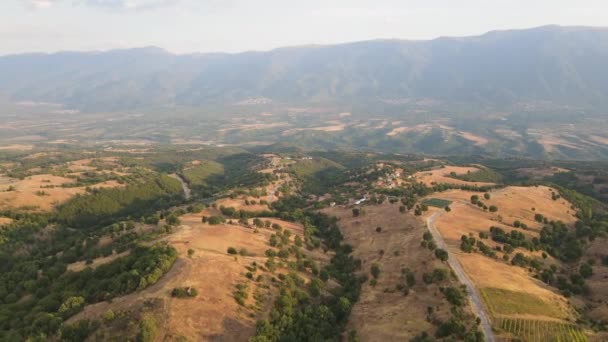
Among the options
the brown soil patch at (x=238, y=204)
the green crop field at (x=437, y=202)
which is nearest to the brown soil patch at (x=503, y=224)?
the green crop field at (x=437, y=202)

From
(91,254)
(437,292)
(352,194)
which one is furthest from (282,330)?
(352,194)

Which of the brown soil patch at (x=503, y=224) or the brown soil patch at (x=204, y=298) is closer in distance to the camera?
the brown soil patch at (x=204, y=298)

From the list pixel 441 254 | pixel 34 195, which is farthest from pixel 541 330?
pixel 34 195

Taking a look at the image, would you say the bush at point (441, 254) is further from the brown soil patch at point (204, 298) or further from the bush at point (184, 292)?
the bush at point (184, 292)

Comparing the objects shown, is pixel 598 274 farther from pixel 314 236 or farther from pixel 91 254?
pixel 91 254

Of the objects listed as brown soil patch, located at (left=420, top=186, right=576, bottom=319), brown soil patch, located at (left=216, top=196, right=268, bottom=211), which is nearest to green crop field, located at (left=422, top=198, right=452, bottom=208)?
brown soil patch, located at (left=420, top=186, right=576, bottom=319)

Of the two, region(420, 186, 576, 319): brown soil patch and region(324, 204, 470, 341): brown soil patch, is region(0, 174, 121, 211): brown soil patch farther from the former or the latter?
region(420, 186, 576, 319): brown soil patch
